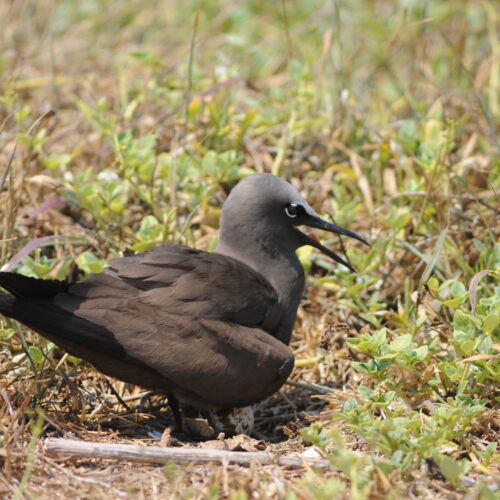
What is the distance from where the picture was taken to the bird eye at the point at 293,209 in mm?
3967

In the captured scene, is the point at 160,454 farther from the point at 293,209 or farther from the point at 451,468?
the point at 293,209

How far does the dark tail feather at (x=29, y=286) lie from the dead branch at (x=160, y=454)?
24.1 inches

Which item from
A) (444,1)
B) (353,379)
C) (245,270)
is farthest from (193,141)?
(444,1)

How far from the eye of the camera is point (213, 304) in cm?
356

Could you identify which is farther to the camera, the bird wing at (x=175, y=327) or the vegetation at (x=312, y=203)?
the bird wing at (x=175, y=327)

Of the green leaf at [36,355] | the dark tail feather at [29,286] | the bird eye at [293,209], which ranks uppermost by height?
the bird eye at [293,209]

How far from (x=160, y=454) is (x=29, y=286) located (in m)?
0.87

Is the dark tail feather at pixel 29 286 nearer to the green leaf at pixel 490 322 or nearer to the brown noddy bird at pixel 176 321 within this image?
the brown noddy bird at pixel 176 321

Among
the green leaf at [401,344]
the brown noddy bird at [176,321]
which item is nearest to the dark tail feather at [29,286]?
the brown noddy bird at [176,321]

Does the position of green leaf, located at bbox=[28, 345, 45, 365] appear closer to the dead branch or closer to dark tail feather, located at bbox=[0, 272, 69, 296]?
dark tail feather, located at bbox=[0, 272, 69, 296]

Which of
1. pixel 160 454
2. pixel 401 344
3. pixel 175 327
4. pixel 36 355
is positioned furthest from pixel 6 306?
pixel 401 344

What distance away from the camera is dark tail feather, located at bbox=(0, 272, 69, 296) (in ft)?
10.8

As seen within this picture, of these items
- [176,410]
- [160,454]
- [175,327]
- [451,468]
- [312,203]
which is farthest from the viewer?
[312,203]

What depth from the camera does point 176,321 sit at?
346 centimetres
